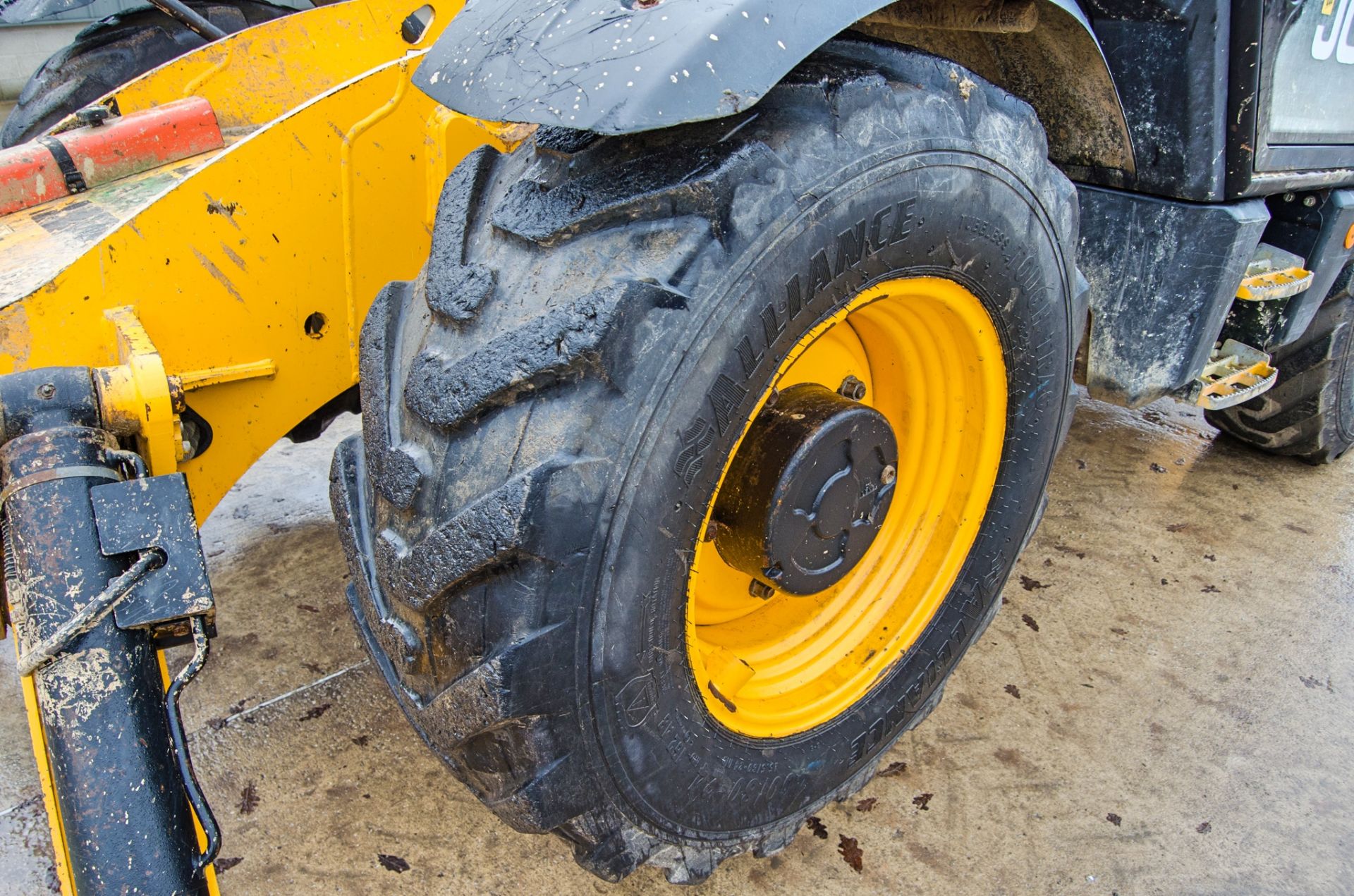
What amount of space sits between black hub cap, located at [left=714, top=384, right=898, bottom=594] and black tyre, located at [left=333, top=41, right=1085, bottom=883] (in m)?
0.19

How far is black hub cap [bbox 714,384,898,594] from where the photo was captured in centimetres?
145

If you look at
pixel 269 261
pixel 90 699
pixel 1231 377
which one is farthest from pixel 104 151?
pixel 1231 377

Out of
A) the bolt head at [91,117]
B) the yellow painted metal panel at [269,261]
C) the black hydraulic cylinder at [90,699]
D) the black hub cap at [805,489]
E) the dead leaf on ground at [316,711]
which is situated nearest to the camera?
the black hydraulic cylinder at [90,699]

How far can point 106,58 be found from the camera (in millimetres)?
2941

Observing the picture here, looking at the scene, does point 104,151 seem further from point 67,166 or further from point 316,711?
point 316,711

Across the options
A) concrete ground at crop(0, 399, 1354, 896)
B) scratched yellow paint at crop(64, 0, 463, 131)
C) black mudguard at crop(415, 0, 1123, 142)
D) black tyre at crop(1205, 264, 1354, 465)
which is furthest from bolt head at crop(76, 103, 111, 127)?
black tyre at crop(1205, 264, 1354, 465)

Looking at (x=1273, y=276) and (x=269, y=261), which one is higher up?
(x=269, y=261)

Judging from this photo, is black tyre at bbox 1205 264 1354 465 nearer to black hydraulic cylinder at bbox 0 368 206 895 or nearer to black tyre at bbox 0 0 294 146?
black hydraulic cylinder at bbox 0 368 206 895

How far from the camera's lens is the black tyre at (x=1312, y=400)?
110 inches

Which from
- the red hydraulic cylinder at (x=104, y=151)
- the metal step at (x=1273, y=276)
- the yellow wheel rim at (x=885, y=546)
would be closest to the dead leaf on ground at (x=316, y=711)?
the yellow wheel rim at (x=885, y=546)

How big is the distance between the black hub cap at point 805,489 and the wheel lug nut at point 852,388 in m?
0.11

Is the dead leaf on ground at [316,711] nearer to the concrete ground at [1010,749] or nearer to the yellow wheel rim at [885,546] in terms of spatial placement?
the concrete ground at [1010,749]

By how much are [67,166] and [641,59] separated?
5.51 feet

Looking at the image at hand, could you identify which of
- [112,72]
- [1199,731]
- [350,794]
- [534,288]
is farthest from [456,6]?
[1199,731]
